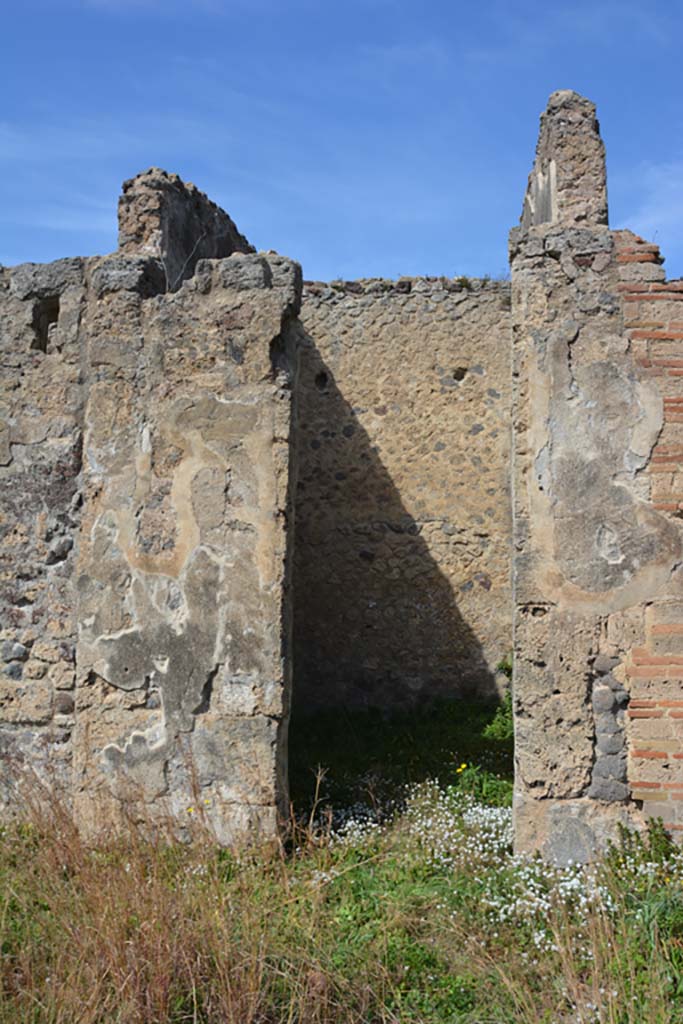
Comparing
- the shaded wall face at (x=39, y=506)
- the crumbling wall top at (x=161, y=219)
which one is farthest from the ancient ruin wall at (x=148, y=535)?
the crumbling wall top at (x=161, y=219)

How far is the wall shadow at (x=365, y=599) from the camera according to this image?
837 cm

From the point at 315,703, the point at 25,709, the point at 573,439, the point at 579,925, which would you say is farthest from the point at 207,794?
the point at 315,703

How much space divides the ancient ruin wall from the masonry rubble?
0.04ft

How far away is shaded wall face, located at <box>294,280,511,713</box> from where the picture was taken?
27.6 ft

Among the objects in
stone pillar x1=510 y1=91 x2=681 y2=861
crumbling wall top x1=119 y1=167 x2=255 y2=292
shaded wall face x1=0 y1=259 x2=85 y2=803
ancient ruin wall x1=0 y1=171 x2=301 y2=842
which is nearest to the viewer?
stone pillar x1=510 y1=91 x2=681 y2=861

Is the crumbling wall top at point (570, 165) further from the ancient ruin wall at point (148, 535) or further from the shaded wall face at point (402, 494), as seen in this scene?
the shaded wall face at point (402, 494)

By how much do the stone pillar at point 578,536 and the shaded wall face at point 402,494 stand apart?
13.3 feet

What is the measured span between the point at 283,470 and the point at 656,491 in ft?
6.03

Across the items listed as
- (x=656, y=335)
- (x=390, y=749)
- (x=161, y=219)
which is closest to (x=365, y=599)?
(x=390, y=749)

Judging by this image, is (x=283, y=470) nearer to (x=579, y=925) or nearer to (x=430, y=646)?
(x=579, y=925)

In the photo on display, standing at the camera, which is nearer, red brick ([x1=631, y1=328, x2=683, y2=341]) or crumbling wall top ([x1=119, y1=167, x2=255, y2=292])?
red brick ([x1=631, y1=328, x2=683, y2=341])

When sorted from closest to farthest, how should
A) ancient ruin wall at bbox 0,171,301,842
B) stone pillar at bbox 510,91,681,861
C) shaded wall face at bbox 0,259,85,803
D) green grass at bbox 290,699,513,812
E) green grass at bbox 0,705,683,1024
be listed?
green grass at bbox 0,705,683,1024 → stone pillar at bbox 510,91,681,861 → ancient ruin wall at bbox 0,171,301,842 → shaded wall face at bbox 0,259,85,803 → green grass at bbox 290,699,513,812

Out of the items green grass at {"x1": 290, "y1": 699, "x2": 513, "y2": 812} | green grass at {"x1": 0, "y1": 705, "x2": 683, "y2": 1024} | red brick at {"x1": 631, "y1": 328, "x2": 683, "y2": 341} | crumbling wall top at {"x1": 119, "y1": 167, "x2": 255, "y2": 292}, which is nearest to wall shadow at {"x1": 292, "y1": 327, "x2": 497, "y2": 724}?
green grass at {"x1": 290, "y1": 699, "x2": 513, "y2": 812}

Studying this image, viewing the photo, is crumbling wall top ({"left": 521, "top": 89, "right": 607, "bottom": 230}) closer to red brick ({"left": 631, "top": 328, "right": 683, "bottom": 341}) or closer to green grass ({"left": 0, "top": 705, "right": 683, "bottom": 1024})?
red brick ({"left": 631, "top": 328, "right": 683, "bottom": 341})
